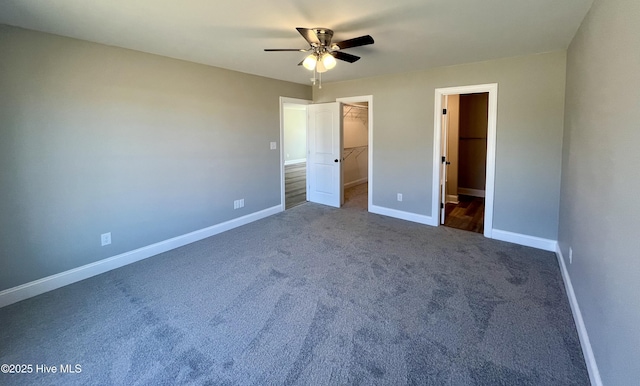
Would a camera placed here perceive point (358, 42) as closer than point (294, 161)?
Yes

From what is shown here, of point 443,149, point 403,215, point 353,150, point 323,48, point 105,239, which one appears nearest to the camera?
point 323,48

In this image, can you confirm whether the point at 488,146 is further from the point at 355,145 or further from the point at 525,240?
the point at 355,145

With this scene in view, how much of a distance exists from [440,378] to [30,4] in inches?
149

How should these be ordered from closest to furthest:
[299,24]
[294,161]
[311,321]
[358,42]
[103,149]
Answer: [311,321] < [358,42] < [299,24] < [103,149] < [294,161]

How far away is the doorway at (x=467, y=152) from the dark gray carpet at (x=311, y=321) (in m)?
2.64

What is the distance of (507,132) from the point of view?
3830mm

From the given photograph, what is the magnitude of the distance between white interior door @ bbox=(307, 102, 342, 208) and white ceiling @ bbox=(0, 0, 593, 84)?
6.96 feet

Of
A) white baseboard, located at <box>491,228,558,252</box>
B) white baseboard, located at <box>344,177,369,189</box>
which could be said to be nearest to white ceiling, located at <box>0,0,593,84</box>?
white baseboard, located at <box>491,228,558,252</box>

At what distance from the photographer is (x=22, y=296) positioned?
2734mm

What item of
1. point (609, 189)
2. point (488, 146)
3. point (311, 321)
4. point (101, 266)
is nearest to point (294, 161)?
point (488, 146)

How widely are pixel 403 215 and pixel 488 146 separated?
168cm

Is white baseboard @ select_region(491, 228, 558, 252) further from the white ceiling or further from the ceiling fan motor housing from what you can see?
the ceiling fan motor housing

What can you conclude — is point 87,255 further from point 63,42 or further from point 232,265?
point 63,42

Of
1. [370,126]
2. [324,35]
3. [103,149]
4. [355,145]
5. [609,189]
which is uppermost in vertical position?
[324,35]
